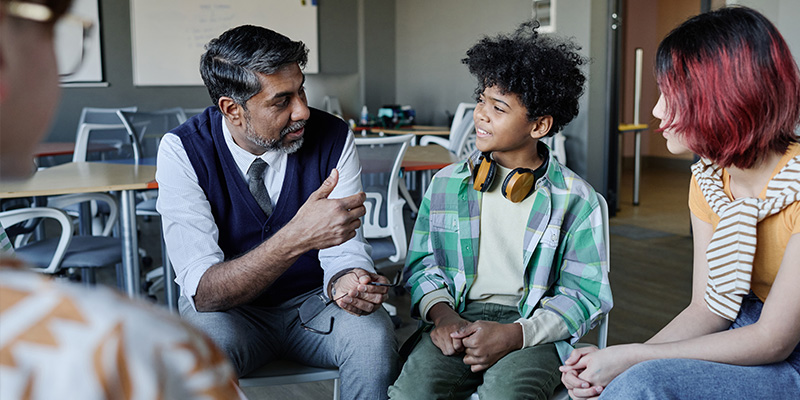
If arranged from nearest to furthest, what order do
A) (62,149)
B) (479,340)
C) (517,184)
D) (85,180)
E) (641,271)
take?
(479,340) < (517,184) < (85,180) < (641,271) < (62,149)

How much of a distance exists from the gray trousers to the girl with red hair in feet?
1.41

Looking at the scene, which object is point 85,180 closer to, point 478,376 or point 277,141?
point 277,141

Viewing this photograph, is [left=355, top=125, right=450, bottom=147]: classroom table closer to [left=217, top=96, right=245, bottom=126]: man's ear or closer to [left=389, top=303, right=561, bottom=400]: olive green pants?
[left=217, top=96, right=245, bottom=126]: man's ear

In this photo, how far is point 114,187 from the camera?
8.10ft

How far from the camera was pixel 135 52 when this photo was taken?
688 cm

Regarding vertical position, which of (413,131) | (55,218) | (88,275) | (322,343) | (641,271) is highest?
(413,131)

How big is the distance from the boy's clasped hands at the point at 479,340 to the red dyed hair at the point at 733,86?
1.74 ft

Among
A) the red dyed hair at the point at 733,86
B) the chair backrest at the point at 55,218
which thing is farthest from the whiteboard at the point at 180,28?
the red dyed hair at the point at 733,86

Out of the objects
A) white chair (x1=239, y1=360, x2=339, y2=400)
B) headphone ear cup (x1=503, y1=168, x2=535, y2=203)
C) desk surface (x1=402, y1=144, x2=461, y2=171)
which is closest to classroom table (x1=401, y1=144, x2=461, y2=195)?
desk surface (x1=402, y1=144, x2=461, y2=171)

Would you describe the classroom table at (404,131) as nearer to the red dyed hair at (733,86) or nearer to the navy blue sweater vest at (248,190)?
the navy blue sweater vest at (248,190)

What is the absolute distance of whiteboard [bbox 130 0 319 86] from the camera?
271 inches

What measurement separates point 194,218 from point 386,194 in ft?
4.10

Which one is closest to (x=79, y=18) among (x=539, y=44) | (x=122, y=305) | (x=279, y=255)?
(x=122, y=305)

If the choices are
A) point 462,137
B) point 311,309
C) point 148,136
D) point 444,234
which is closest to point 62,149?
point 148,136
